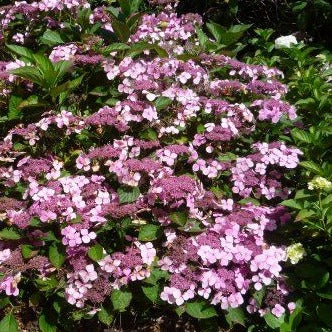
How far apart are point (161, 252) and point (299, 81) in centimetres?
155

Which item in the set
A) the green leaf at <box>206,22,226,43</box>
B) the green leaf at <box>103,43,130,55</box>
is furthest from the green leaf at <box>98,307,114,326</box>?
the green leaf at <box>206,22,226,43</box>

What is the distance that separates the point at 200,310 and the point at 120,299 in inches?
15.6

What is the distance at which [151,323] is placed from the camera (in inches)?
108

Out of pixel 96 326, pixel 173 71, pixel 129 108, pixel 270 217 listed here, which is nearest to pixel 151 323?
pixel 96 326

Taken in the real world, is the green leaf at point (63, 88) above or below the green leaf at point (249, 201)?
above

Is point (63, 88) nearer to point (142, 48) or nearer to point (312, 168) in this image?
point (142, 48)

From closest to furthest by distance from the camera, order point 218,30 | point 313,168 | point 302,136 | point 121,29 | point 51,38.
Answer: point 313,168 → point 302,136 → point 121,29 → point 51,38 → point 218,30

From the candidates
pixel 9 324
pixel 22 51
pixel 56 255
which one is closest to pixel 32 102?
pixel 22 51

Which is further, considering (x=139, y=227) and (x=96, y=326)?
(x=96, y=326)

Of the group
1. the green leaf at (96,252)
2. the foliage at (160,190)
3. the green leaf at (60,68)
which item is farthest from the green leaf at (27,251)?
the green leaf at (60,68)

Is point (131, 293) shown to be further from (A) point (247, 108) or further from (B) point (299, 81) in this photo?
(B) point (299, 81)

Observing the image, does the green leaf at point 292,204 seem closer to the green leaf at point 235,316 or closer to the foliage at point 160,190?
the foliage at point 160,190

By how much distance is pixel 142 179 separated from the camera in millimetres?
2494

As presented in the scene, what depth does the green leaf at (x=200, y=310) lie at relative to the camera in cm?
235
